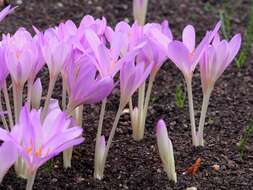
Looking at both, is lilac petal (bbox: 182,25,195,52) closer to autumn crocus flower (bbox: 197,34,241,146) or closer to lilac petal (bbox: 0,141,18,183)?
autumn crocus flower (bbox: 197,34,241,146)

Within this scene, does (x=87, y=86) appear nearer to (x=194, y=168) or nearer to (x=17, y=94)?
(x=17, y=94)

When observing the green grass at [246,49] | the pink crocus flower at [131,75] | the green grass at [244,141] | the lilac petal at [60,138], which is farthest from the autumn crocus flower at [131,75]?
the green grass at [246,49]

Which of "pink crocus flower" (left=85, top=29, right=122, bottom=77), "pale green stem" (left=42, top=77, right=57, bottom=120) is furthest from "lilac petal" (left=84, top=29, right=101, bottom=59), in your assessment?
"pale green stem" (left=42, top=77, right=57, bottom=120)

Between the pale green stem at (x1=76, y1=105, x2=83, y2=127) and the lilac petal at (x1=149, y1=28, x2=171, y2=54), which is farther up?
the lilac petal at (x1=149, y1=28, x2=171, y2=54)

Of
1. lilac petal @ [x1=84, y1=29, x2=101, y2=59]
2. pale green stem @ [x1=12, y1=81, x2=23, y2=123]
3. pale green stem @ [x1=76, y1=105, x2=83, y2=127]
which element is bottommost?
pale green stem @ [x1=76, y1=105, x2=83, y2=127]

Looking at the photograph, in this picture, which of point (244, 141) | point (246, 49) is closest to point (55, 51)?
point (244, 141)

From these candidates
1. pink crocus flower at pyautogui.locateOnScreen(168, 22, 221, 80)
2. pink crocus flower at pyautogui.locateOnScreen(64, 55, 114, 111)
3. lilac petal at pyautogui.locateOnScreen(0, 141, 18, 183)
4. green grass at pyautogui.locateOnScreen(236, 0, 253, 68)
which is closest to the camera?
lilac petal at pyautogui.locateOnScreen(0, 141, 18, 183)

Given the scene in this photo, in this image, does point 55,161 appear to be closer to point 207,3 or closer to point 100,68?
point 100,68
